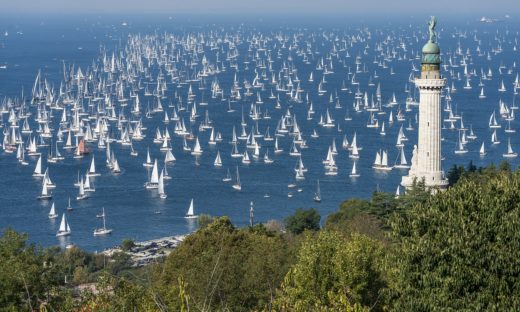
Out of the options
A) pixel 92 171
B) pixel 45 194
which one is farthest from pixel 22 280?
pixel 92 171

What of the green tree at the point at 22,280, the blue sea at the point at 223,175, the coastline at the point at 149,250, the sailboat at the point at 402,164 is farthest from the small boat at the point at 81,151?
the green tree at the point at 22,280

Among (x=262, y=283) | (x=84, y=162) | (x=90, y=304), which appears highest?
(x=90, y=304)

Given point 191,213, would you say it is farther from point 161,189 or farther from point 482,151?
point 482,151

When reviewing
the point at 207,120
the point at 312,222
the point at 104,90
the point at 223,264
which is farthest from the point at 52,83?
the point at 223,264

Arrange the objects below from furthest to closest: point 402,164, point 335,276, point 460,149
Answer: point 460,149 → point 402,164 → point 335,276

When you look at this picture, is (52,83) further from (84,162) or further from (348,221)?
(348,221)

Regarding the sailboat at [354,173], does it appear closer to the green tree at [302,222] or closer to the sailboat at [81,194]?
the sailboat at [81,194]

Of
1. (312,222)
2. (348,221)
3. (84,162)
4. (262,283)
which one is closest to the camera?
(262,283)
